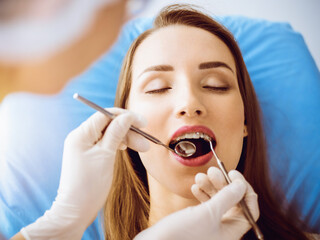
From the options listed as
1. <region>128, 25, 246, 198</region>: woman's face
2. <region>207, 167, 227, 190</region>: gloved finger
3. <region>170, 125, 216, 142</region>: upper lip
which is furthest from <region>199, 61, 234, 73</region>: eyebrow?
<region>207, 167, 227, 190</region>: gloved finger

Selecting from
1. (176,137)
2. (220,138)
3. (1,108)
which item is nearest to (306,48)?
(220,138)

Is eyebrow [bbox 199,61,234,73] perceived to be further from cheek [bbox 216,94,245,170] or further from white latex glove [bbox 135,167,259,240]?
white latex glove [bbox 135,167,259,240]

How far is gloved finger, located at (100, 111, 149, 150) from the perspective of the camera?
2.77 feet

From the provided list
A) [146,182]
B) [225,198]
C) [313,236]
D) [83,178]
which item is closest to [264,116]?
[313,236]

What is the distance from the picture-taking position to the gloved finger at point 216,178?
818 mm

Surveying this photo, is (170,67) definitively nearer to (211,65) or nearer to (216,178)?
(211,65)

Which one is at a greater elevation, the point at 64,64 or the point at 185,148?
the point at 64,64

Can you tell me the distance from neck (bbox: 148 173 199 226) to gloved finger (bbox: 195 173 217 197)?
0.43ft

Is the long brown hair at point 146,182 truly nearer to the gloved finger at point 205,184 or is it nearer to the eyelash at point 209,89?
the eyelash at point 209,89

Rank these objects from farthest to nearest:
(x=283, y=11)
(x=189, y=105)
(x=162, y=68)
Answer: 1. (x=283, y=11)
2. (x=162, y=68)
3. (x=189, y=105)

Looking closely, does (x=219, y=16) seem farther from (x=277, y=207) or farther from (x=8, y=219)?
(x=8, y=219)

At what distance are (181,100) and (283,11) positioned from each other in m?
1.07

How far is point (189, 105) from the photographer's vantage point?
86 centimetres

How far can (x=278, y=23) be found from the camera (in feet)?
5.25
